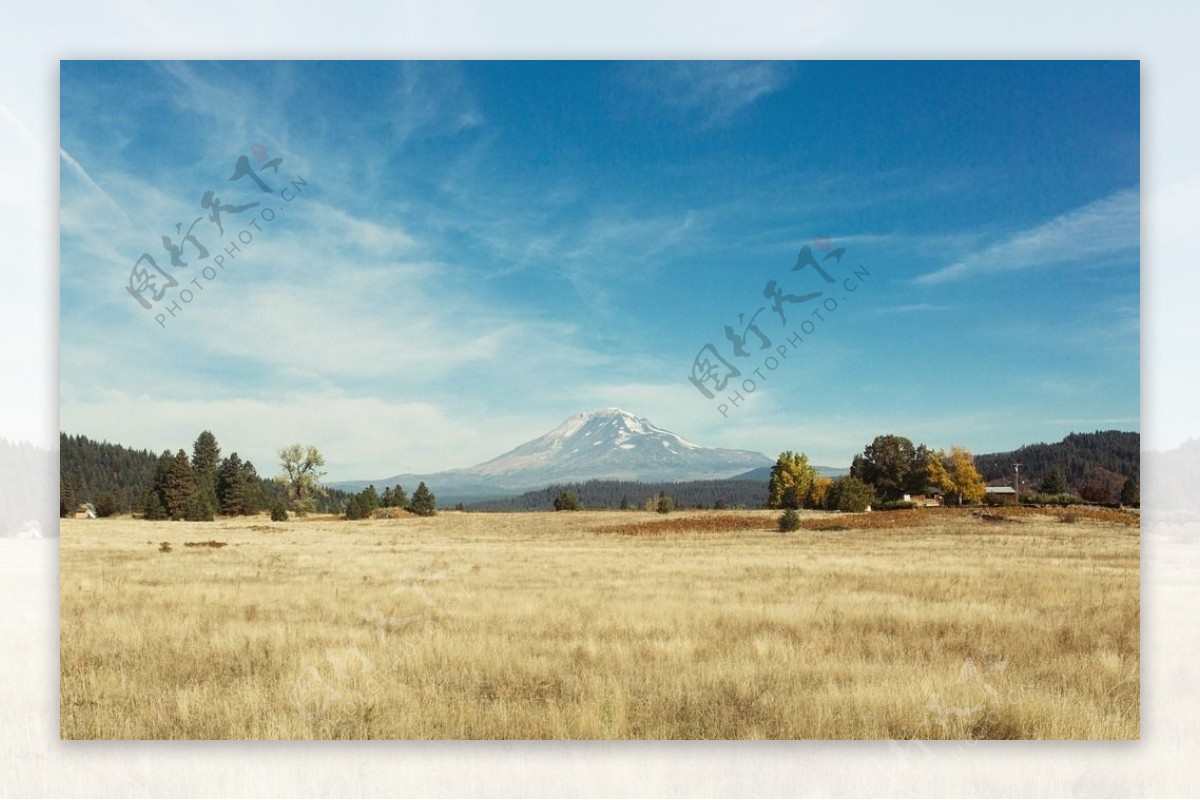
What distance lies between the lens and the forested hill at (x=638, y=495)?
29.4 feet

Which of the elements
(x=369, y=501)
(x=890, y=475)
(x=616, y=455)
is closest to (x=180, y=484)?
(x=369, y=501)

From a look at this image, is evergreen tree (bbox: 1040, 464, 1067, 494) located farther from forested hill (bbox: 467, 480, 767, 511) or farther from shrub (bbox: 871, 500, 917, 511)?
forested hill (bbox: 467, 480, 767, 511)

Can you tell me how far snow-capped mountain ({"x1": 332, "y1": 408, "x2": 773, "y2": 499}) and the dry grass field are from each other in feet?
4.18

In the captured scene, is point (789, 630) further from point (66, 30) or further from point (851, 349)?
point (66, 30)

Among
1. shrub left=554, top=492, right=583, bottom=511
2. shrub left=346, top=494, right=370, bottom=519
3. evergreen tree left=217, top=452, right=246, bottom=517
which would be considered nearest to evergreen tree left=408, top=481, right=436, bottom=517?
shrub left=346, top=494, right=370, bottom=519

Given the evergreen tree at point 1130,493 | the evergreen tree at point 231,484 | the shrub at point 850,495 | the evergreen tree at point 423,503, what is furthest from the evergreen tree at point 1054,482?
the evergreen tree at point 231,484

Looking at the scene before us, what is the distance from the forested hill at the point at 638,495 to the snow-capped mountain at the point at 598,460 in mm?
358

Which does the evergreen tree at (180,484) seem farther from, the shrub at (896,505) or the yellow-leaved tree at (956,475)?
the shrub at (896,505)

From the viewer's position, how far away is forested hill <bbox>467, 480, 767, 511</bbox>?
8.95m

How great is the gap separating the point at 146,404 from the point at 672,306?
4.76 m

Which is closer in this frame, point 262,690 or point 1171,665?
point 262,690

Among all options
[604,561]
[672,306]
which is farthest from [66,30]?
[604,561]

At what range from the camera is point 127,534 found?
7227mm

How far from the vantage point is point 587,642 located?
22.5ft
